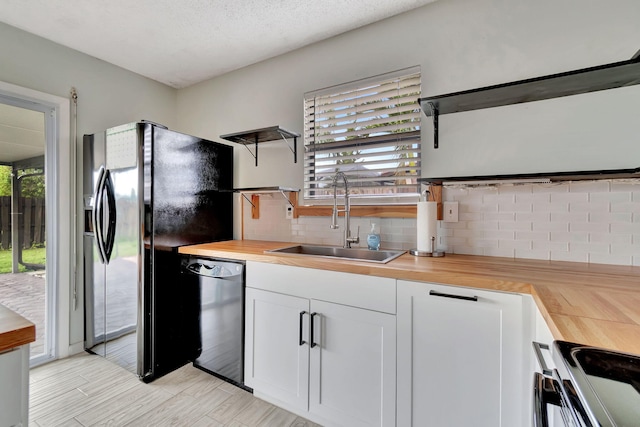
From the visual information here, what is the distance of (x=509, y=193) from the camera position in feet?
5.75

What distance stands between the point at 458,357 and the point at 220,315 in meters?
1.47

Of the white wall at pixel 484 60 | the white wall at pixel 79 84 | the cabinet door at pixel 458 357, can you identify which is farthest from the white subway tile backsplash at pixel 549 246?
the white wall at pixel 79 84

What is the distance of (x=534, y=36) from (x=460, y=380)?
1857 millimetres

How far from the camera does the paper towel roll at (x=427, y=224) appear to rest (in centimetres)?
179

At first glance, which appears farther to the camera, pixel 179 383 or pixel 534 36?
pixel 179 383

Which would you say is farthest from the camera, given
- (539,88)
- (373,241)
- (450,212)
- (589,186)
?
(373,241)

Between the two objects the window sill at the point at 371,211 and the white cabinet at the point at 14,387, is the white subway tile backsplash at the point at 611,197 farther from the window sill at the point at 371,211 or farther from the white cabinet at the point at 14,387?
the white cabinet at the point at 14,387

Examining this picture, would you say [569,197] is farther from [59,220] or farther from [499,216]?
[59,220]

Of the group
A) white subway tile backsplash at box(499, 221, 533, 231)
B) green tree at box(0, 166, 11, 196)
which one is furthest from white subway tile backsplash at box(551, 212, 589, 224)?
green tree at box(0, 166, 11, 196)

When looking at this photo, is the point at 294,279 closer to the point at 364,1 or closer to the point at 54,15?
the point at 364,1

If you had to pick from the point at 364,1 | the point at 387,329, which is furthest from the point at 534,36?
the point at 387,329

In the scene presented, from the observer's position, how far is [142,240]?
6.87 feet

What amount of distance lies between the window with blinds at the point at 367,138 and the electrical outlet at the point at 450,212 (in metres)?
0.22

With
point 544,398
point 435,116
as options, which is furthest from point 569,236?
point 544,398
